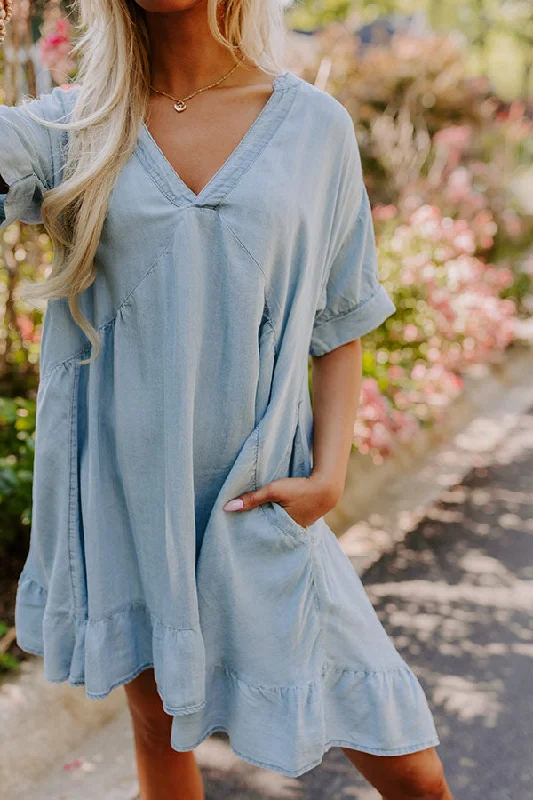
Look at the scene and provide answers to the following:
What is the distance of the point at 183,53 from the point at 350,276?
479mm

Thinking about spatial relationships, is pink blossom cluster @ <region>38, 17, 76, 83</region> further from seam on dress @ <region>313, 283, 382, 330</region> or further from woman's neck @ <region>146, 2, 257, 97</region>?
seam on dress @ <region>313, 283, 382, 330</region>

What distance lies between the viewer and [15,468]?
2.75 m

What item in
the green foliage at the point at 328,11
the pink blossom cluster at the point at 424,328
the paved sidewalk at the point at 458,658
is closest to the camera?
the paved sidewalk at the point at 458,658

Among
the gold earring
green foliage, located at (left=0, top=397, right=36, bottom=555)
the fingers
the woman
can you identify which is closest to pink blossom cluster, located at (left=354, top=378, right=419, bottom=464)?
green foliage, located at (left=0, top=397, right=36, bottom=555)

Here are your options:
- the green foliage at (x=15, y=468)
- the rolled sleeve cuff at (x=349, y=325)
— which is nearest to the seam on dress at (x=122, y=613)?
the rolled sleeve cuff at (x=349, y=325)

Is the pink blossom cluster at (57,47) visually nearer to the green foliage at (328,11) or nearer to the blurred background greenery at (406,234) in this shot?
the blurred background greenery at (406,234)

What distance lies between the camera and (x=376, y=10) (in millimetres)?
12922

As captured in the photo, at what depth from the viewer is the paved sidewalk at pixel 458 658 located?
231cm

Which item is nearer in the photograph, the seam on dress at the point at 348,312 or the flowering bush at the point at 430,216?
the seam on dress at the point at 348,312

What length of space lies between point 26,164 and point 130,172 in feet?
0.53

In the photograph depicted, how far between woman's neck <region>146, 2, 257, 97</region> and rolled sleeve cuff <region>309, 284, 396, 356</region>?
1.52 ft

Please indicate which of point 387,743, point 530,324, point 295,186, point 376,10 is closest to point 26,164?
point 295,186

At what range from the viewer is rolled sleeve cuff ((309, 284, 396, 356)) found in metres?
1.55

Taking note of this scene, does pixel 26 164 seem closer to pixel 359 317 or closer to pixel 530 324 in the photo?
pixel 359 317
